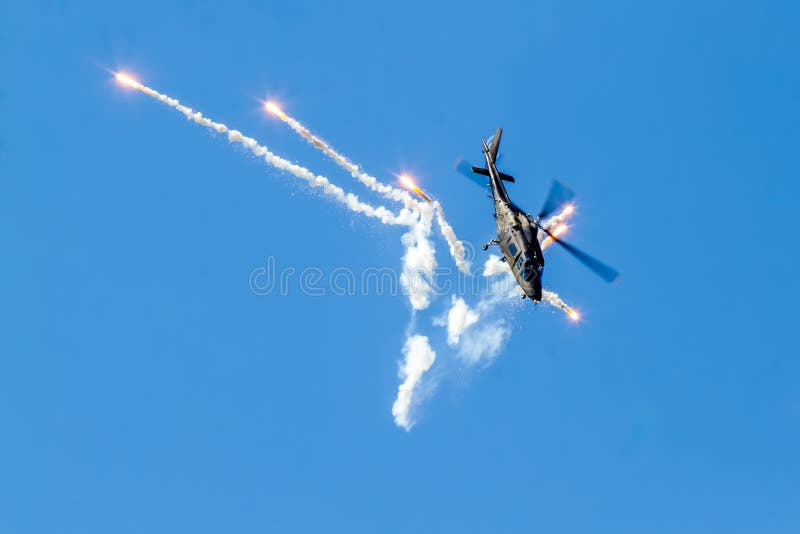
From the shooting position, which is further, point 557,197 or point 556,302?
point 556,302

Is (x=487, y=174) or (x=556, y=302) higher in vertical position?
(x=487, y=174)

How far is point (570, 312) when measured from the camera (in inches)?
2328

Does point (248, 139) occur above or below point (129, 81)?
below

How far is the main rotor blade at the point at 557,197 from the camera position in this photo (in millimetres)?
47938

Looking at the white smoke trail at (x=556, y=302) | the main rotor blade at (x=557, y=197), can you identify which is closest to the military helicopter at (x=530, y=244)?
the main rotor blade at (x=557, y=197)

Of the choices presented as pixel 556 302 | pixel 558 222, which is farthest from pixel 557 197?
pixel 556 302

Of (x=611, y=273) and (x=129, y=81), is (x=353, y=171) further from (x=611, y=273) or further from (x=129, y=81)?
(x=611, y=273)

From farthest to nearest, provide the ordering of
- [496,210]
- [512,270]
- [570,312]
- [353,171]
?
[353,171]
[570,312]
[496,210]
[512,270]

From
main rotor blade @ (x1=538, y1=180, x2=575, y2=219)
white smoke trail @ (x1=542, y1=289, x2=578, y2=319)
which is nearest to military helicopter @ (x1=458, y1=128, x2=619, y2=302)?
main rotor blade @ (x1=538, y1=180, x2=575, y2=219)

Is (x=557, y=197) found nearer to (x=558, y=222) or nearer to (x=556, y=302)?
(x=558, y=222)

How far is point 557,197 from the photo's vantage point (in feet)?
159

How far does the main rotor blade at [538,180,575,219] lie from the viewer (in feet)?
157

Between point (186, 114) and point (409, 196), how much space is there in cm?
2501

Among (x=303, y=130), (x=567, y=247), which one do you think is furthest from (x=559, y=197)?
(x=303, y=130)
